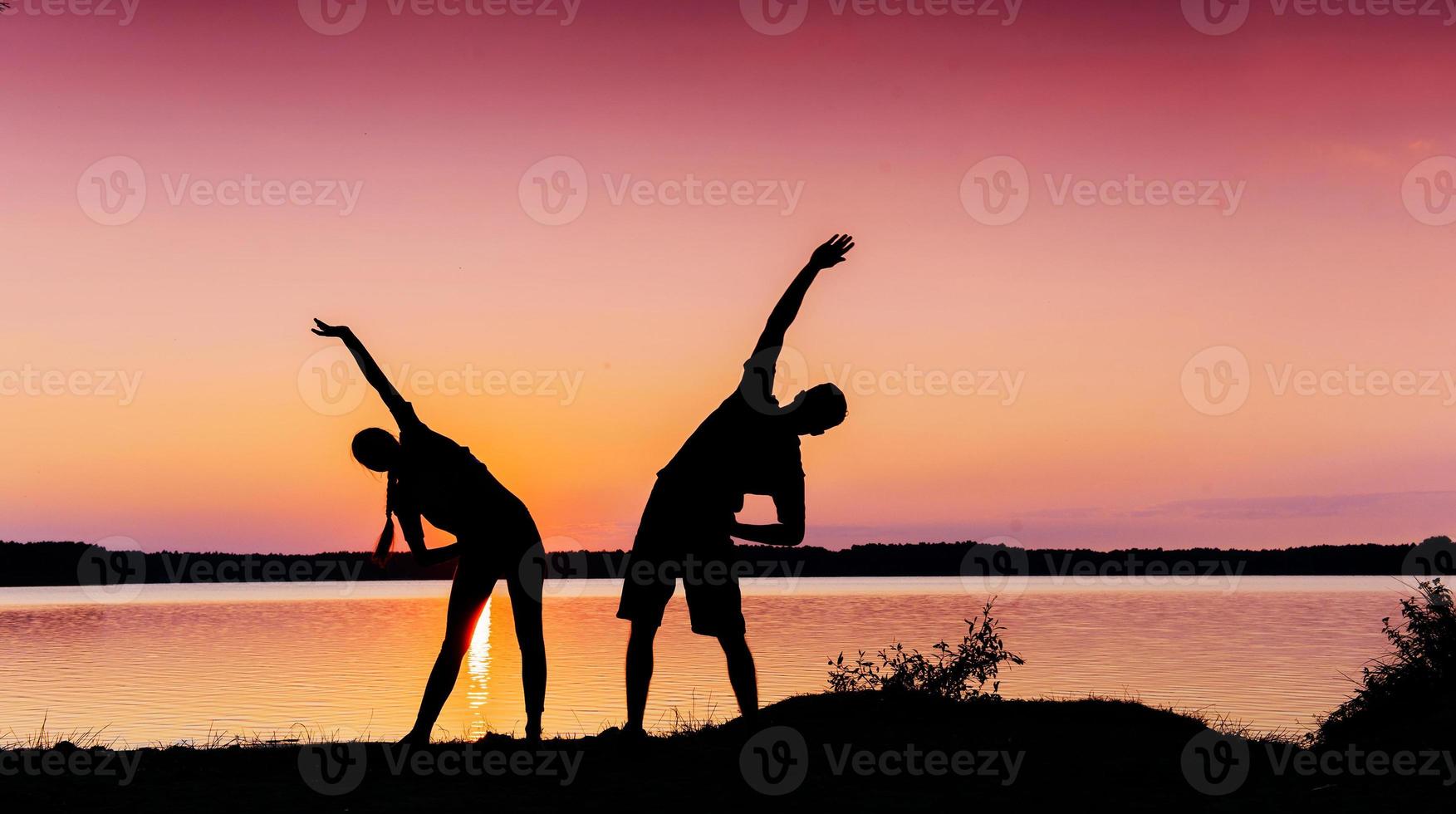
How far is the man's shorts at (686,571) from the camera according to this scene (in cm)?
Answer: 862

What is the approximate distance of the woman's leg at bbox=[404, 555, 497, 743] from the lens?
8.95 m

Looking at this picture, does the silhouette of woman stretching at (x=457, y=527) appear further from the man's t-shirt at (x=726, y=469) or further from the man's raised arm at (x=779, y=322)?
the man's raised arm at (x=779, y=322)

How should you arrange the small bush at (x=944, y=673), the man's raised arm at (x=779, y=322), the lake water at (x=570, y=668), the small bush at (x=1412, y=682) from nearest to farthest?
the man's raised arm at (x=779, y=322), the small bush at (x=1412, y=682), the small bush at (x=944, y=673), the lake water at (x=570, y=668)

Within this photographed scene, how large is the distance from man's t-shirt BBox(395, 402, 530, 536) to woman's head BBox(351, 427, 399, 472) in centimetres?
7

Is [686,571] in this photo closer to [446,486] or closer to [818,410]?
[818,410]

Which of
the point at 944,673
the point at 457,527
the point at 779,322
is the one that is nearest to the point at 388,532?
the point at 457,527

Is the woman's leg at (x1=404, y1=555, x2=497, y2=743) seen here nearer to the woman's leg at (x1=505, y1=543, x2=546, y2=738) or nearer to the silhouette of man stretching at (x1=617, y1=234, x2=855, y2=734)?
the woman's leg at (x1=505, y1=543, x2=546, y2=738)

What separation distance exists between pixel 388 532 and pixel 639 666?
6.73 feet

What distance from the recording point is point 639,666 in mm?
8609

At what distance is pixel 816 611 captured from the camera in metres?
78.3

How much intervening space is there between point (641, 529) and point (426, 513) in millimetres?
1560

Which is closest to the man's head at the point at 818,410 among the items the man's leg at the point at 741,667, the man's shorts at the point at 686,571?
the man's shorts at the point at 686,571

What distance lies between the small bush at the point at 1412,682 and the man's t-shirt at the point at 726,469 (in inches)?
228

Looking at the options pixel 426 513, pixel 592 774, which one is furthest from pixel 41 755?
pixel 592 774
